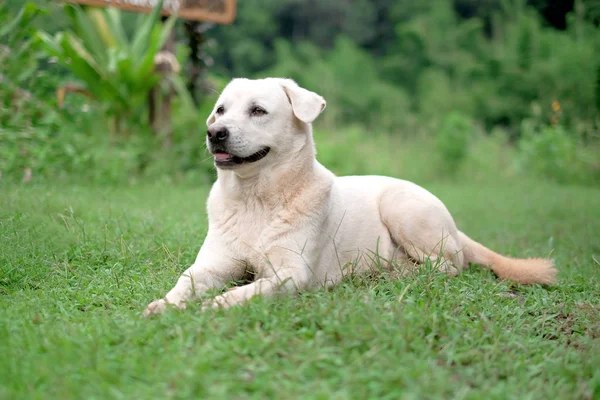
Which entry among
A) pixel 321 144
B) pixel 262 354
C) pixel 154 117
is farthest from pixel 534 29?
pixel 262 354

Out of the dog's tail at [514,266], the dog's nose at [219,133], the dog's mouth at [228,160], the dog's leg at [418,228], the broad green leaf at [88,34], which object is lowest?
the dog's tail at [514,266]

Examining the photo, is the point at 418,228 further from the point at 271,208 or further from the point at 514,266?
the point at 271,208

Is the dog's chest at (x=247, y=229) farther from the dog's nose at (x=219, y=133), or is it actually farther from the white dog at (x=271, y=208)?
the dog's nose at (x=219, y=133)

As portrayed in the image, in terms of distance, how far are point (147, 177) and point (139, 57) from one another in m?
1.94

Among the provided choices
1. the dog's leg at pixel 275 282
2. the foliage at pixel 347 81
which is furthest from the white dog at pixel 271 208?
the foliage at pixel 347 81

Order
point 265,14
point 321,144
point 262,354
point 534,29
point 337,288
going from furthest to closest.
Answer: point 265,14
point 534,29
point 321,144
point 337,288
point 262,354

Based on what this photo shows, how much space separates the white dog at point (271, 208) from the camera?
10.9 feet

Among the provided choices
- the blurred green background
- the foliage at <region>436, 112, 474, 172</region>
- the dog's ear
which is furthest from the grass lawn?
the foliage at <region>436, 112, 474, 172</region>

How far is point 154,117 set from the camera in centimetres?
934

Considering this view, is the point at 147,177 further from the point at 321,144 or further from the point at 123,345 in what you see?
the point at 123,345

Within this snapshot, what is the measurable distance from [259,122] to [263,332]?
50.2 inches

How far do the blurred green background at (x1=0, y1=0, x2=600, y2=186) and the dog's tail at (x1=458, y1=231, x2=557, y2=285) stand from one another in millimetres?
3920

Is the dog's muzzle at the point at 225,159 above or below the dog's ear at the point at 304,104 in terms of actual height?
below

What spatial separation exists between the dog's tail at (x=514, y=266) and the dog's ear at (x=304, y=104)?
4.44 ft
